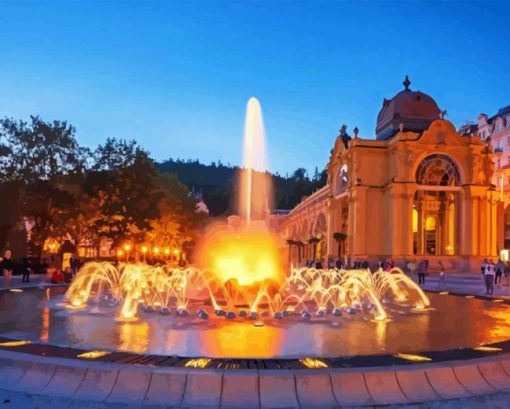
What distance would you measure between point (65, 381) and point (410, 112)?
61.3m

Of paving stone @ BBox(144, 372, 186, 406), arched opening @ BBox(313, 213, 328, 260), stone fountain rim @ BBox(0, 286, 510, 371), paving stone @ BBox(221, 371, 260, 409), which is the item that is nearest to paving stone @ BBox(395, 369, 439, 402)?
stone fountain rim @ BBox(0, 286, 510, 371)

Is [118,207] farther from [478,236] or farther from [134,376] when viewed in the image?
[134,376]

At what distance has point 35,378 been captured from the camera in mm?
7598

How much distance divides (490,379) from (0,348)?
7761 mm

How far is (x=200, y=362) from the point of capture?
27.5 ft

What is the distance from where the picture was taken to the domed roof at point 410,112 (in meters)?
62.9

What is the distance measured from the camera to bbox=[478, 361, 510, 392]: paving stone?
314 inches

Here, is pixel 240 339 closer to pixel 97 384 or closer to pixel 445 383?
pixel 97 384

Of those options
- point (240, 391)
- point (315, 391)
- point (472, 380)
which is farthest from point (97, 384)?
point (472, 380)

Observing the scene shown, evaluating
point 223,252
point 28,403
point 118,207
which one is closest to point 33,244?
point 118,207

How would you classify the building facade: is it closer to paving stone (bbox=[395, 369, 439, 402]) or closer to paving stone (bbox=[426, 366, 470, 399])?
paving stone (bbox=[426, 366, 470, 399])

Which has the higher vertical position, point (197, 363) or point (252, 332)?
point (197, 363)

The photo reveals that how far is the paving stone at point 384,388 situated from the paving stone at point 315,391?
575 mm

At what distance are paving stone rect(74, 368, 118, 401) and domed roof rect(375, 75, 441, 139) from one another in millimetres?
58476
